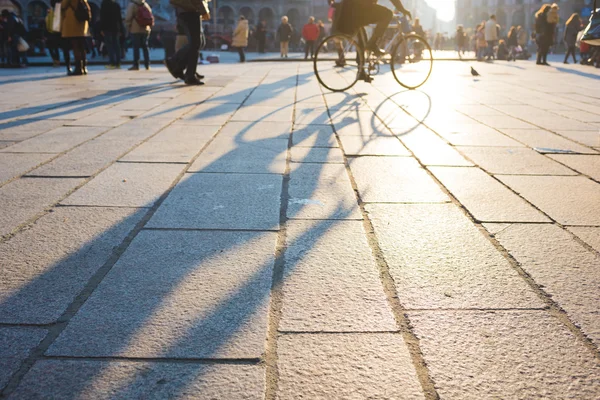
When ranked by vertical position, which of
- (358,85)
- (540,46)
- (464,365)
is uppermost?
(540,46)

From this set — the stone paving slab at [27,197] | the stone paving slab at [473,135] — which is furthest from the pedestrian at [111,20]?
the stone paving slab at [27,197]

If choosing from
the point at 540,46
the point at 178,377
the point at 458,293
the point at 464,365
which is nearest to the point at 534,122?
the point at 458,293

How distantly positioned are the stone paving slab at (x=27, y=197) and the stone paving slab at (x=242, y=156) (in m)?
0.78

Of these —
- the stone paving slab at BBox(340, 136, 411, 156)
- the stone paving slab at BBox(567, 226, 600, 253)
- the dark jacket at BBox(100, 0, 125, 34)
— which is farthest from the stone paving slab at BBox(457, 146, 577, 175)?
the dark jacket at BBox(100, 0, 125, 34)

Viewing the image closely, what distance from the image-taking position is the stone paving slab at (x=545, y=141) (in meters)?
4.39

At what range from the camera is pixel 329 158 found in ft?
12.9

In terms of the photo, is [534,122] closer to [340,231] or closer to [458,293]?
[340,231]

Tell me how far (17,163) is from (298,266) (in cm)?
255

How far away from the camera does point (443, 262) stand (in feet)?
7.06

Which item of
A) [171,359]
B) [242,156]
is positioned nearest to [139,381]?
[171,359]

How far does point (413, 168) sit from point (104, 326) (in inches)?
96.5

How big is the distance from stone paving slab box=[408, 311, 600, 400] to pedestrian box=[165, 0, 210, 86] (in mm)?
7544

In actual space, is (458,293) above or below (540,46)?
below

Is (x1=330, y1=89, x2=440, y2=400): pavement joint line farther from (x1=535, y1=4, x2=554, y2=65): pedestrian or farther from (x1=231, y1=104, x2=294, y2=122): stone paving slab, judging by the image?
(x1=535, y1=4, x2=554, y2=65): pedestrian
